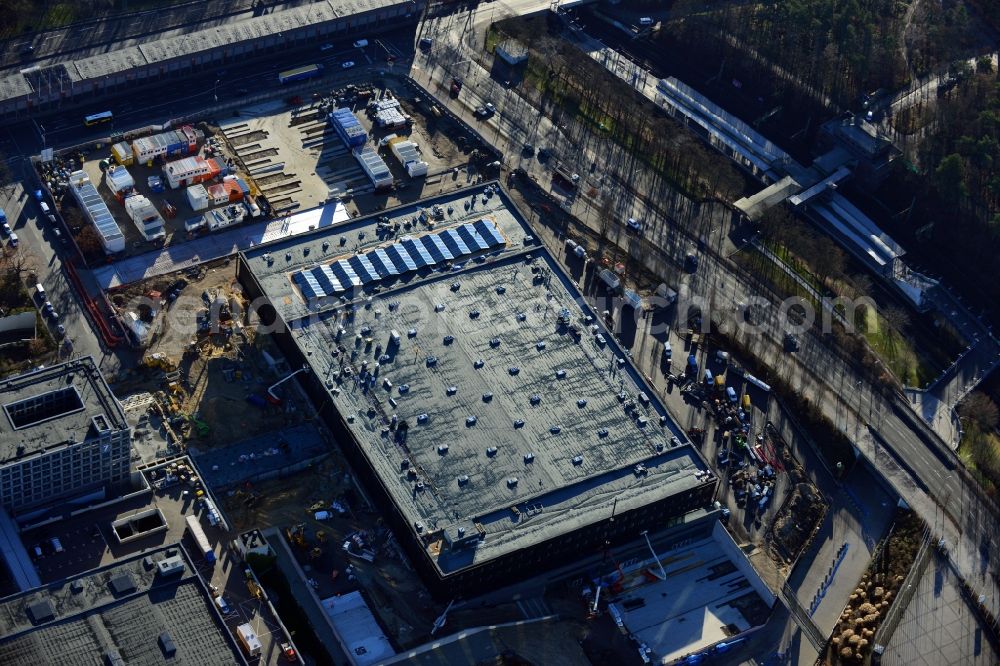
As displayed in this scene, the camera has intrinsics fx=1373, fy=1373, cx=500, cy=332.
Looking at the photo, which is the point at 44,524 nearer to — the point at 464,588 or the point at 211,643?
the point at 211,643

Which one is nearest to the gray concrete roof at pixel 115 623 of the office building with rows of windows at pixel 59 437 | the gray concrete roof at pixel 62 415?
the office building with rows of windows at pixel 59 437

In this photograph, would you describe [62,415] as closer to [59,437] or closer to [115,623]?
[59,437]

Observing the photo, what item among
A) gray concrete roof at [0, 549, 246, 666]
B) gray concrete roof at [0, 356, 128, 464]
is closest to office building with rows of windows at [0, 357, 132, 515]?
gray concrete roof at [0, 356, 128, 464]

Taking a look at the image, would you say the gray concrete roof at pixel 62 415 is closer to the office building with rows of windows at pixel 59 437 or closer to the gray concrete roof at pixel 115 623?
the office building with rows of windows at pixel 59 437

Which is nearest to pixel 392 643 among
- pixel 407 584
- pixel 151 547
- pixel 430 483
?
pixel 407 584

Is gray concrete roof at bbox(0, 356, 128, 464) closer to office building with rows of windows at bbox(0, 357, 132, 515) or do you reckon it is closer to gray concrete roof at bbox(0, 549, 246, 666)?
office building with rows of windows at bbox(0, 357, 132, 515)

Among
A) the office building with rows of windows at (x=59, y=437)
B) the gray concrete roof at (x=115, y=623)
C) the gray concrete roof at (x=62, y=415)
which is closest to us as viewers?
the gray concrete roof at (x=115, y=623)
